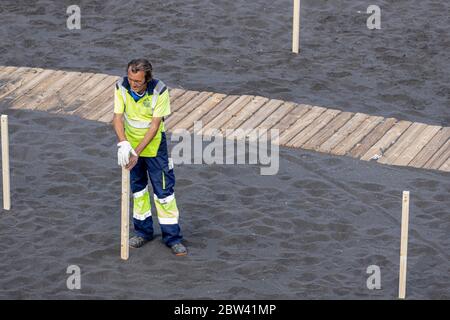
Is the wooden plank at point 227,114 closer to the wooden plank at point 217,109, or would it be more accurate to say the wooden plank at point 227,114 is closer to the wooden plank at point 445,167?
the wooden plank at point 217,109

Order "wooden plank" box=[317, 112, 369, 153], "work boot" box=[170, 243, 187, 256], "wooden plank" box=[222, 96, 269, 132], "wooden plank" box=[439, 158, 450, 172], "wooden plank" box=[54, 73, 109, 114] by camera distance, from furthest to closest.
→ "wooden plank" box=[54, 73, 109, 114] < "wooden plank" box=[222, 96, 269, 132] < "wooden plank" box=[317, 112, 369, 153] < "wooden plank" box=[439, 158, 450, 172] < "work boot" box=[170, 243, 187, 256]

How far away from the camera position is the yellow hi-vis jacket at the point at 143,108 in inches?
487

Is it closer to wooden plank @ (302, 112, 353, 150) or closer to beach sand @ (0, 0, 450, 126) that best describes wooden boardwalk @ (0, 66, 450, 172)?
wooden plank @ (302, 112, 353, 150)

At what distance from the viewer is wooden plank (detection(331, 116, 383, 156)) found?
48.8 ft

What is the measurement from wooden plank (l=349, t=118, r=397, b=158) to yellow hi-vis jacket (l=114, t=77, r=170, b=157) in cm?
311

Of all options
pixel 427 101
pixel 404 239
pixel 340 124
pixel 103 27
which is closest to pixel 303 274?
pixel 404 239

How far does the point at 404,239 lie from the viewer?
11773 mm

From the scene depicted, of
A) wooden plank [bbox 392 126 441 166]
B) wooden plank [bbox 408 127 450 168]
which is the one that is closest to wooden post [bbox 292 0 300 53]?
wooden plank [bbox 392 126 441 166]

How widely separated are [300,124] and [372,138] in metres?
0.88

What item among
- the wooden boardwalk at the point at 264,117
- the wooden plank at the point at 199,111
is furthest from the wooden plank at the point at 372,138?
the wooden plank at the point at 199,111

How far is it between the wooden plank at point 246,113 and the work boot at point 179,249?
2.84m

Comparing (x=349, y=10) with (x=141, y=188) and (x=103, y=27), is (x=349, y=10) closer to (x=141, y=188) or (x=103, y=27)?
(x=103, y=27)

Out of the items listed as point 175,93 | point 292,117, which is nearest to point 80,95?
point 175,93

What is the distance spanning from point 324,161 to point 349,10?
4610mm
